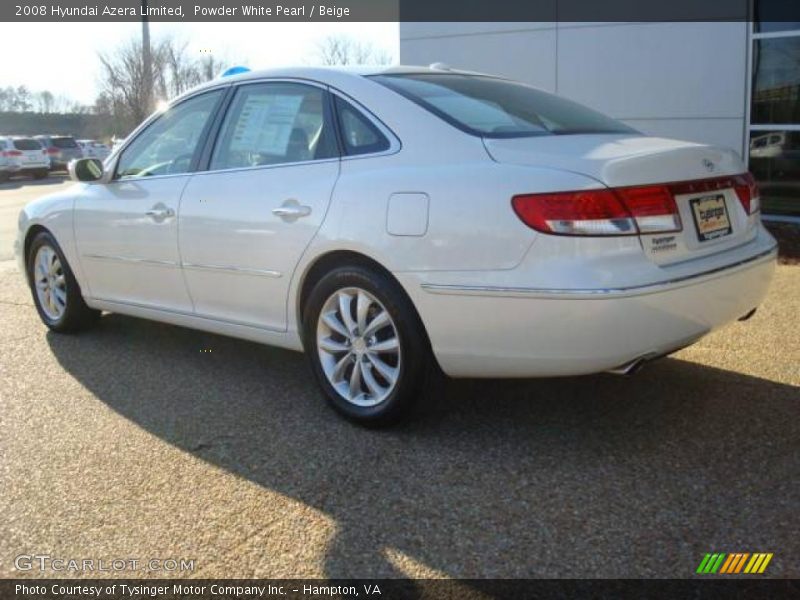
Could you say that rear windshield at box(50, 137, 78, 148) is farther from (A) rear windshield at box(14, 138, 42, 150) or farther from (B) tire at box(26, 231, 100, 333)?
(B) tire at box(26, 231, 100, 333)

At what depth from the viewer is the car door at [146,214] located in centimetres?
462

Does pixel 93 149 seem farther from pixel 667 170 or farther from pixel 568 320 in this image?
pixel 568 320

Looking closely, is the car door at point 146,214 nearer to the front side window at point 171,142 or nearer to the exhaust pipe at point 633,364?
the front side window at point 171,142

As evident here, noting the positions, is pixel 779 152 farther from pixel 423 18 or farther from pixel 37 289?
pixel 37 289

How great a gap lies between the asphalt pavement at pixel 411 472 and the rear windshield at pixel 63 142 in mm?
30688

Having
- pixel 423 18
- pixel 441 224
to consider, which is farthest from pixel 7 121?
pixel 441 224

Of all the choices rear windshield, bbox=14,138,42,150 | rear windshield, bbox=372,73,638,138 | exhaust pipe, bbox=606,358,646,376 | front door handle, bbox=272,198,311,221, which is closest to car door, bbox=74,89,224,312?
front door handle, bbox=272,198,311,221

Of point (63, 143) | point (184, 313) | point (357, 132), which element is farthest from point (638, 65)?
point (63, 143)

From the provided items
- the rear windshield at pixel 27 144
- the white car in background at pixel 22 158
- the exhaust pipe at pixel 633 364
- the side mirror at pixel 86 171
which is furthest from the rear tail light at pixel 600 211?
the rear windshield at pixel 27 144

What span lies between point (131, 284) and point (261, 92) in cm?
142

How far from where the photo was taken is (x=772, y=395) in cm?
405

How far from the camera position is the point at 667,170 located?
3314mm

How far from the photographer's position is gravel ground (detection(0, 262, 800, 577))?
277cm

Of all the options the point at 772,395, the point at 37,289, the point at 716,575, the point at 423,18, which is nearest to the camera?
the point at 716,575
